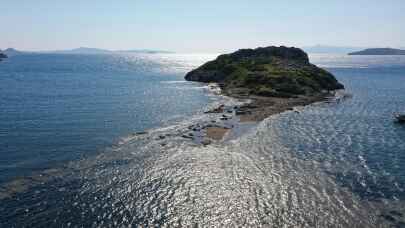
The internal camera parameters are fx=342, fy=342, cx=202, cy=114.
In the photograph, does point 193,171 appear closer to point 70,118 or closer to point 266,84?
point 70,118

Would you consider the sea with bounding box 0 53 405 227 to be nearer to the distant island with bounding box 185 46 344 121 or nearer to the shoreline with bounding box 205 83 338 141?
the shoreline with bounding box 205 83 338 141

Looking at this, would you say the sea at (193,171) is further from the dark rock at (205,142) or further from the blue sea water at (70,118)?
the dark rock at (205,142)

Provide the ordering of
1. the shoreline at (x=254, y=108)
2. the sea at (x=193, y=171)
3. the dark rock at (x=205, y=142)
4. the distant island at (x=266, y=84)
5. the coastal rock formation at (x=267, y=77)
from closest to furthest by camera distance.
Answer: the sea at (x=193, y=171) < the dark rock at (x=205, y=142) < the shoreline at (x=254, y=108) < the distant island at (x=266, y=84) < the coastal rock formation at (x=267, y=77)

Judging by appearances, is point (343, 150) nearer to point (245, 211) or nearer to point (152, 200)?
point (245, 211)

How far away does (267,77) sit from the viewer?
13162 centimetres

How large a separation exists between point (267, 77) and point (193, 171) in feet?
299

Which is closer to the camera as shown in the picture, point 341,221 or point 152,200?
point 341,221

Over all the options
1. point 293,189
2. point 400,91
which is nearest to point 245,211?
point 293,189

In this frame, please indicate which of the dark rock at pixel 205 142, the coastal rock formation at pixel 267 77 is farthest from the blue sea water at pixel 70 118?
the coastal rock formation at pixel 267 77

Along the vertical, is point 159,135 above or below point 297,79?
below

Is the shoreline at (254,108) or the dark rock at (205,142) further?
the shoreline at (254,108)

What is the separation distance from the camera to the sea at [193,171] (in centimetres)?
3506

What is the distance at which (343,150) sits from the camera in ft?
189

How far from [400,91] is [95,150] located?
127 m
